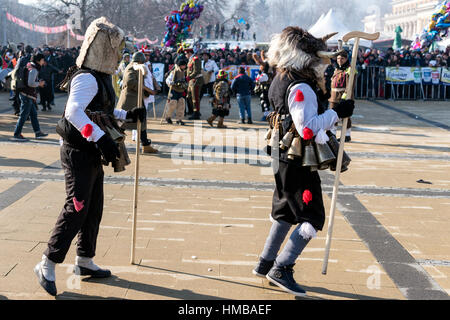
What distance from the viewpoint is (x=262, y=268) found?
400 cm

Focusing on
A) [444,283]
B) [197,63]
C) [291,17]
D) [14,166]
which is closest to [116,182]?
[14,166]

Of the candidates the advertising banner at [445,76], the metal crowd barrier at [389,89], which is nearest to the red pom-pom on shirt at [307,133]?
the metal crowd barrier at [389,89]

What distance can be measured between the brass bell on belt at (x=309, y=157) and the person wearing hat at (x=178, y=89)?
9.35m

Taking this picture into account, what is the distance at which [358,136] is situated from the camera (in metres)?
11.8

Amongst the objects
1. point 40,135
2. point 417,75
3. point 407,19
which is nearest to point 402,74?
point 417,75

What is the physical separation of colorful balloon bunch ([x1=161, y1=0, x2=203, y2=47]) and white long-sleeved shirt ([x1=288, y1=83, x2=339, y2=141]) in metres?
20.5

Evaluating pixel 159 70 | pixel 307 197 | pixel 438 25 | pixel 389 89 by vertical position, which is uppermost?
pixel 438 25

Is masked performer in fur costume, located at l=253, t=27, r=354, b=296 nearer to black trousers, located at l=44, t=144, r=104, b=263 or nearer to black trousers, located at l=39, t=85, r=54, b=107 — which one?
black trousers, located at l=44, t=144, r=104, b=263

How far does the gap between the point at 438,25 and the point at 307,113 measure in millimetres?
24245

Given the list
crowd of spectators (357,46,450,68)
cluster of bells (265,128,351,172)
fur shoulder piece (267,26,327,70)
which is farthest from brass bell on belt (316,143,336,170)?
crowd of spectators (357,46,450,68)

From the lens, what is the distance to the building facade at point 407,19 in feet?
329

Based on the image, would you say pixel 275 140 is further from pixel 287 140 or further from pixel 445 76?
pixel 445 76

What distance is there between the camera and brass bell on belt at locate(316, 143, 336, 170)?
3.52 metres

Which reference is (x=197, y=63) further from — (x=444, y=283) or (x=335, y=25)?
(x=335, y=25)
